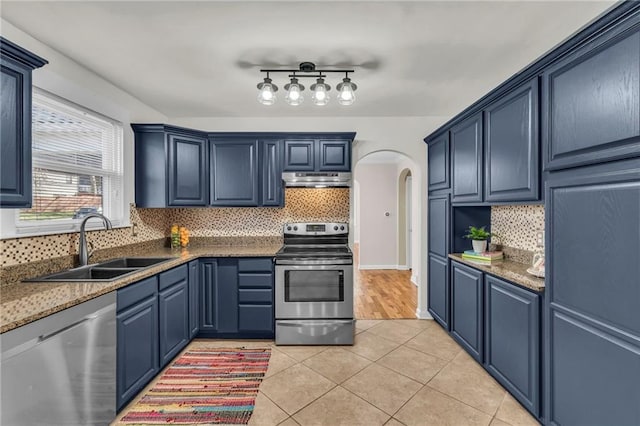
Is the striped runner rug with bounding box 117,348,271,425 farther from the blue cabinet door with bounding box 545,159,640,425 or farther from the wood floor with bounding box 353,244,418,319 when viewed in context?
the blue cabinet door with bounding box 545,159,640,425

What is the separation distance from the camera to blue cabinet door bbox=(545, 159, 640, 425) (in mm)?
1232

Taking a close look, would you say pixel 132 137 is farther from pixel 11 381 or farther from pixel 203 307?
pixel 11 381

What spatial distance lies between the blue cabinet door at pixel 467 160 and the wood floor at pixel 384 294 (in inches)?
67.9

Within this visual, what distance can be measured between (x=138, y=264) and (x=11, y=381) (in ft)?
4.78

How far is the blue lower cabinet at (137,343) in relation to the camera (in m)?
1.85

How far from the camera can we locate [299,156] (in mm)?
3320

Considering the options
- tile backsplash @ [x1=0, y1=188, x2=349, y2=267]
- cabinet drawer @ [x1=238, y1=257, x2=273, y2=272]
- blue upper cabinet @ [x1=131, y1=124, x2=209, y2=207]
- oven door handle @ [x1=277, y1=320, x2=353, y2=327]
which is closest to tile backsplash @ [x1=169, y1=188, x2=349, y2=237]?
tile backsplash @ [x1=0, y1=188, x2=349, y2=267]

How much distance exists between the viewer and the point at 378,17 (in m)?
1.72

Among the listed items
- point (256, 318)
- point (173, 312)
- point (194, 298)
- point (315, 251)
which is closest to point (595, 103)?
point (315, 251)

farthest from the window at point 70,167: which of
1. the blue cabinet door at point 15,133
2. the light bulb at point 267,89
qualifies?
the light bulb at point 267,89

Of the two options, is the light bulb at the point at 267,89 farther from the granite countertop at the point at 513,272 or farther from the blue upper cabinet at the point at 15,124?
the granite countertop at the point at 513,272

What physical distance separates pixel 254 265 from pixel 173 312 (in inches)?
32.3

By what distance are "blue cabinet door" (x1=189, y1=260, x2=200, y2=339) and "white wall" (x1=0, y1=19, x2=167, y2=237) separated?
2.84 ft

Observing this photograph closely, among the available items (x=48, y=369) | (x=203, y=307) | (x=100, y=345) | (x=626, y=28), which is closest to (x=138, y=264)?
(x=203, y=307)
